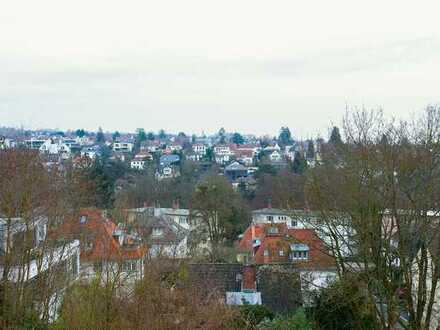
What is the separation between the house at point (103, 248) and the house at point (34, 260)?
1.46ft

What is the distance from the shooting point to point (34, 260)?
1429 centimetres

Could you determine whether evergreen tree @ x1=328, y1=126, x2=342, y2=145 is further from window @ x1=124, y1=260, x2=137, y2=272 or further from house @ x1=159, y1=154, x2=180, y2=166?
house @ x1=159, y1=154, x2=180, y2=166

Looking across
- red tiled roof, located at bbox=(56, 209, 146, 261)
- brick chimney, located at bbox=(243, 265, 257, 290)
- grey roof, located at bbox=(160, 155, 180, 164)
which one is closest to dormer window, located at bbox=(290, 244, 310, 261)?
brick chimney, located at bbox=(243, 265, 257, 290)

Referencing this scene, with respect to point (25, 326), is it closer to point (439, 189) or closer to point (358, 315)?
point (358, 315)

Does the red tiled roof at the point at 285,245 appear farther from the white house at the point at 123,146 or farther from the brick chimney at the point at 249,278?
the white house at the point at 123,146

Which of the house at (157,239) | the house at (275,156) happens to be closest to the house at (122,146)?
the house at (275,156)

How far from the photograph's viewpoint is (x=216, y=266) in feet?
69.1

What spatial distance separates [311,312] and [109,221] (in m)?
7.75

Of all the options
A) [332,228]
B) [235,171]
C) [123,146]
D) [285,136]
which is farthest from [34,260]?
[285,136]

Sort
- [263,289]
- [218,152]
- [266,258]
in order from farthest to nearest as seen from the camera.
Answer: [218,152]
[266,258]
[263,289]

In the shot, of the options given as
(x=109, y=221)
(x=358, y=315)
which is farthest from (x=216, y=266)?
(x=358, y=315)

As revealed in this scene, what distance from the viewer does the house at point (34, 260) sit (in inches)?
510

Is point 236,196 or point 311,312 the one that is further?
point 236,196

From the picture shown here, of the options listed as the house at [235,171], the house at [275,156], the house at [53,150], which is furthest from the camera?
the house at [275,156]
